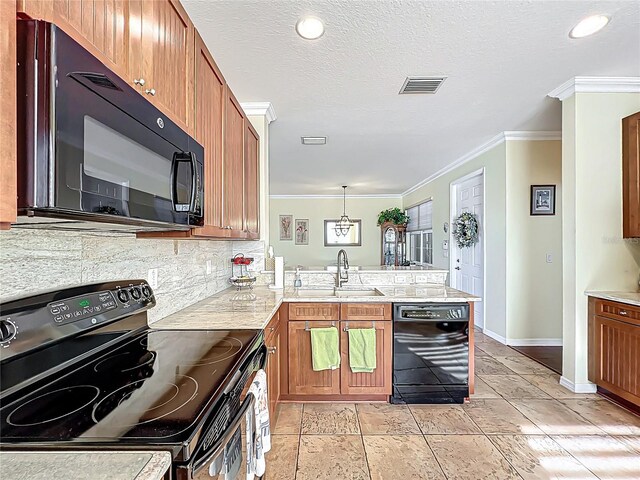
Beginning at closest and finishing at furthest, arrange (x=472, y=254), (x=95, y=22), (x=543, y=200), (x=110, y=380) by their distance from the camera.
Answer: (x=95, y=22), (x=110, y=380), (x=543, y=200), (x=472, y=254)

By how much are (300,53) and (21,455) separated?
244 centimetres

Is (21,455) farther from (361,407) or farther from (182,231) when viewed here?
(361,407)

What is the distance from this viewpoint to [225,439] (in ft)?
3.07

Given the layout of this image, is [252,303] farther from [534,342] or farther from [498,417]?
[534,342]

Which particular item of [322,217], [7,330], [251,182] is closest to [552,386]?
[251,182]

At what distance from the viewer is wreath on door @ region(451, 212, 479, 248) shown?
5184 millimetres

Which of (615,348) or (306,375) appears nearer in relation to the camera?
(615,348)

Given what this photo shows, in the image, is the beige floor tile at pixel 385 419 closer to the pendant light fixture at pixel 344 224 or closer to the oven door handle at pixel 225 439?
the oven door handle at pixel 225 439

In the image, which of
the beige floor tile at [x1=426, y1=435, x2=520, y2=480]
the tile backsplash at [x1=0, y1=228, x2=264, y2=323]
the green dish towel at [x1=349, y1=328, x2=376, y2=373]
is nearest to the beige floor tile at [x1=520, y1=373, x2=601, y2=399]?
the beige floor tile at [x1=426, y1=435, x2=520, y2=480]

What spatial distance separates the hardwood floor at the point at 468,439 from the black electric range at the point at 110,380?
1090 mm

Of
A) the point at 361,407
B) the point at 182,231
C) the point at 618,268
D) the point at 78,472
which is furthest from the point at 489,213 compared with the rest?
the point at 78,472

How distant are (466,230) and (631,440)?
10.8 feet

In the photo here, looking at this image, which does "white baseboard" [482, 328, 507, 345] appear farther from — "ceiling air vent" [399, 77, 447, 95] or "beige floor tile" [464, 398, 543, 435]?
"ceiling air vent" [399, 77, 447, 95]

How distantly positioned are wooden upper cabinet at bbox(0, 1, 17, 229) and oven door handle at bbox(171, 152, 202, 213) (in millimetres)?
585
